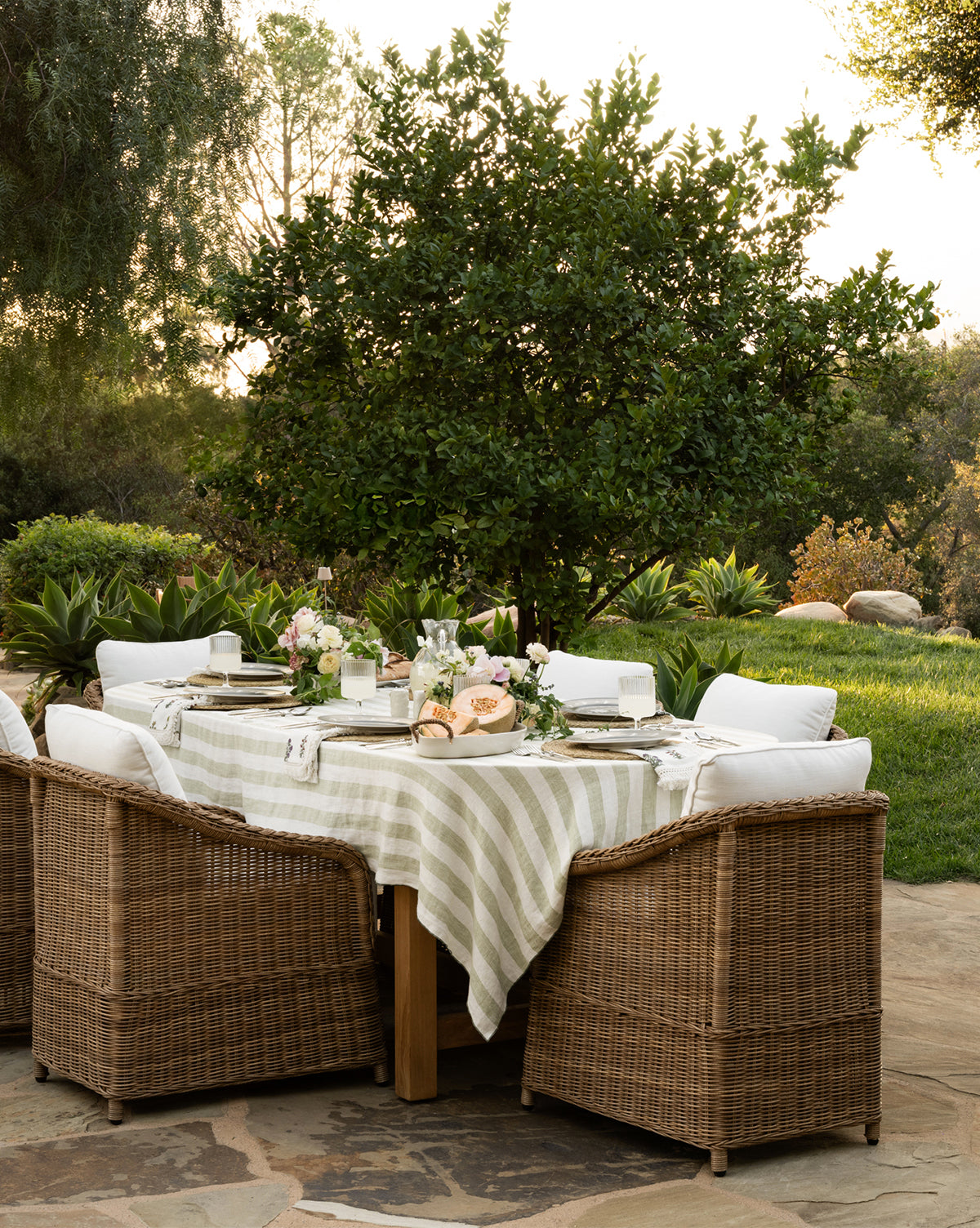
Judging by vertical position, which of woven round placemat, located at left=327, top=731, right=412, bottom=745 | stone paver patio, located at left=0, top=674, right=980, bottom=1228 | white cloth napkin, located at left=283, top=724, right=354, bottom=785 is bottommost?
stone paver patio, located at left=0, top=674, right=980, bottom=1228

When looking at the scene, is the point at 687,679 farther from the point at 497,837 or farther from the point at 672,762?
the point at 497,837

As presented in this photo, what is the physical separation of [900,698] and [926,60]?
4623 mm

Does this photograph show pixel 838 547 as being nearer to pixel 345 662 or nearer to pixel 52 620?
pixel 52 620

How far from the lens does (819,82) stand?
10.0m

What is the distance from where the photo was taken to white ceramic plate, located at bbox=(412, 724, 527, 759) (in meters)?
3.34

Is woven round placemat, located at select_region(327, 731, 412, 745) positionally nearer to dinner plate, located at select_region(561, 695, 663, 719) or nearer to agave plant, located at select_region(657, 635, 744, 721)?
dinner plate, located at select_region(561, 695, 663, 719)

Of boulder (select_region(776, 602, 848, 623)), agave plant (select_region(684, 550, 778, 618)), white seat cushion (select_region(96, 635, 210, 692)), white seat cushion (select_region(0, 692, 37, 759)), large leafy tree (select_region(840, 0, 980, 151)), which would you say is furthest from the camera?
boulder (select_region(776, 602, 848, 623))

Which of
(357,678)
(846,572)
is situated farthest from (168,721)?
(846,572)

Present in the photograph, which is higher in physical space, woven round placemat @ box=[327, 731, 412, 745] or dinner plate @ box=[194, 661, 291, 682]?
dinner plate @ box=[194, 661, 291, 682]

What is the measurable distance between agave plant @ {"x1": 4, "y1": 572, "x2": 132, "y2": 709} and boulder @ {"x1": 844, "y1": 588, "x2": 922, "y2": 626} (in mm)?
10577

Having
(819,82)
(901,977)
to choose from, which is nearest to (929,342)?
(819,82)

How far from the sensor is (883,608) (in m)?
15.7

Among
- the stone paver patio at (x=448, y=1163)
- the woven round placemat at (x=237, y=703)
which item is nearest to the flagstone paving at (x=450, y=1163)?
the stone paver patio at (x=448, y=1163)

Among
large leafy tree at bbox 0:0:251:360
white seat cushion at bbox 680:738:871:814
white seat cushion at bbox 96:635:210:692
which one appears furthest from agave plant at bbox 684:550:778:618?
white seat cushion at bbox 680:738:871:814
